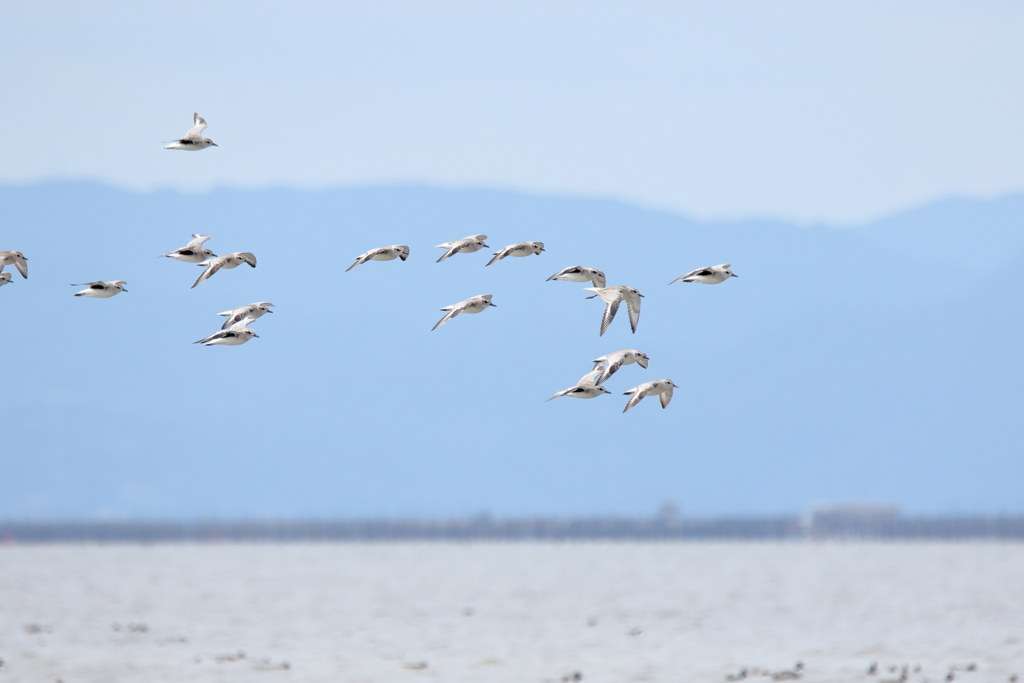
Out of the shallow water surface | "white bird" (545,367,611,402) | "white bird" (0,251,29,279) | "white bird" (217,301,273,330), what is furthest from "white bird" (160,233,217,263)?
the shallow water surface

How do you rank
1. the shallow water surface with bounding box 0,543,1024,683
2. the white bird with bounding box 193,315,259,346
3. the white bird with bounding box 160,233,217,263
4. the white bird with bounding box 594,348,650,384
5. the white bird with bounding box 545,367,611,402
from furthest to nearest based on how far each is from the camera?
the shallow water surface with bounding box 0,543,1024,683, the white bird with bounding box 160,233,217,263, the white bird with bounding box 193,315,259,346, the white bird with bounding box 594,348,650,384, the white bird with bounding box 545,367,611,402

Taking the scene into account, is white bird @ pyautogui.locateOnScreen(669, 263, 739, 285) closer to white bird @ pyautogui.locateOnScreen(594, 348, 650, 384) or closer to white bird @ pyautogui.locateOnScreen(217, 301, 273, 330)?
white bird @ pyautogui.locateOnScreen(594, 348, 650, 384)

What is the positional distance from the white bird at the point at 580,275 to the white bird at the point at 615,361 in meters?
1.32

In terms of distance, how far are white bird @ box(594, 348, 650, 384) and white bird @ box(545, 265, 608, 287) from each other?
132 centimetres

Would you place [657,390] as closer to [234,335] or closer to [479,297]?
[479,297]

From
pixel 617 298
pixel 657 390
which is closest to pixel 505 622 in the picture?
pixel 657 390

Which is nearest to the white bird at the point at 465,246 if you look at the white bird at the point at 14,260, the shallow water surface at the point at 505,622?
the white bird at the point at 14,260

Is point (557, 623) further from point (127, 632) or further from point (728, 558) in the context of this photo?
point (728, 558)

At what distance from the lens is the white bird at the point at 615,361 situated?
21.8 meters

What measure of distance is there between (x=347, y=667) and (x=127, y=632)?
49.4ft

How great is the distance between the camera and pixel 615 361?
73.1ft

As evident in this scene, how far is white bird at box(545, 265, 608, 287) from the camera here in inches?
887

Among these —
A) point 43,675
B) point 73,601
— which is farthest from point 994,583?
point 43,675

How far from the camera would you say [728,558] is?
13700 cm
